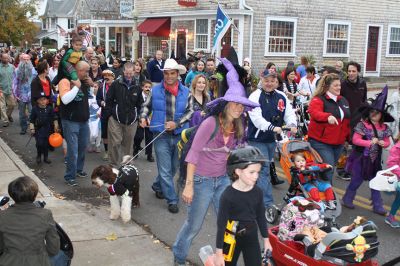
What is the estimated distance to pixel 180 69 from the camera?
702cm

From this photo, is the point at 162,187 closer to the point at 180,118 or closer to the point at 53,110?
the point at 180,118

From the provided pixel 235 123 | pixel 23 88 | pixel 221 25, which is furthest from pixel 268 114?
pixel 221 25

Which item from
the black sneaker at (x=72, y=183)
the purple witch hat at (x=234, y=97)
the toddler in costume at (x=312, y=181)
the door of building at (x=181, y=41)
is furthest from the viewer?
the door of building at (x=181, y=41)

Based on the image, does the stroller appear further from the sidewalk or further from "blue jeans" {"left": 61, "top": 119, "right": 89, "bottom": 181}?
"blue jeans" {"left": 61, "top": 119, "right": 89, "bottom": 181}

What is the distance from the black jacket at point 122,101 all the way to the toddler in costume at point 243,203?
15.8ft

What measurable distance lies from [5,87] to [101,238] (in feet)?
29.7

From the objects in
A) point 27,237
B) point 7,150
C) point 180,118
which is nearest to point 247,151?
point 27,237

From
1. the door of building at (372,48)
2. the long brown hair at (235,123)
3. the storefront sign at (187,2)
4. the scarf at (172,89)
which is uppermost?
the storefront sign at (187,2)

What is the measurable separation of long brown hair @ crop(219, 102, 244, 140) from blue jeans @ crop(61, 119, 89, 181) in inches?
155

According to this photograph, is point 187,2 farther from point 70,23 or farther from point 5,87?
point 70,23

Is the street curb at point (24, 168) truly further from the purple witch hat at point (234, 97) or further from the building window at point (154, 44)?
the building window at point (154, 44)

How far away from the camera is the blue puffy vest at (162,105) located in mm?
6930

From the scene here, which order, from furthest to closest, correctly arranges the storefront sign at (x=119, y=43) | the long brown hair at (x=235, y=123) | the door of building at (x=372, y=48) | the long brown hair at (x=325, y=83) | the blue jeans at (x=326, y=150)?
the storefront sign at (x=119, y=43)
the door of building at (x=372, y=48)
the blue jeans at (x=326, y=150)
the long brown hair at (x=325, y=83)
the long brown hair at (x=235, y=123)

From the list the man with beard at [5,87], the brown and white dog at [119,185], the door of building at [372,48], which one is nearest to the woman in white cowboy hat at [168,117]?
the brown and white dog at [119,185]
